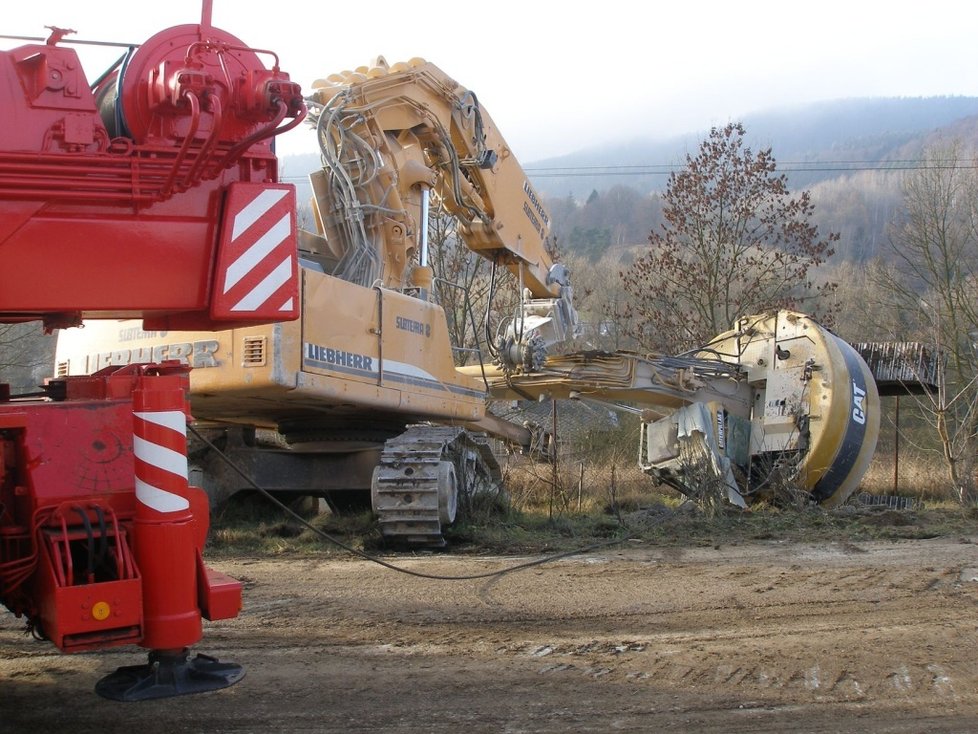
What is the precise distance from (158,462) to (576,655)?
2536 mm

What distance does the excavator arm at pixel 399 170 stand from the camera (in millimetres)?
9117

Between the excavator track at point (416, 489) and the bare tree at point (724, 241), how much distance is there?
12156 mm

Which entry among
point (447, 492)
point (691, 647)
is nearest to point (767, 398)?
point (447, 492)

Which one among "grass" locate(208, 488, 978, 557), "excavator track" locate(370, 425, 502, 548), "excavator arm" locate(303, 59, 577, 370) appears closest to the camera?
"excavator track" locate(370, 425, 502, 548)

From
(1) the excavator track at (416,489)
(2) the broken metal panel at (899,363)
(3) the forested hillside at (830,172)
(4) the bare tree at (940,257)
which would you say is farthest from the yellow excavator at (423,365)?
(3) the forested hillside at (830,172)

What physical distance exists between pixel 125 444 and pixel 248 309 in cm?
77

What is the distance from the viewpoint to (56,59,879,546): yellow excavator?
8086 millimetres

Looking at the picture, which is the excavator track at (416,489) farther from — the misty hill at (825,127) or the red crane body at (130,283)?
the misty hill at (825,127)

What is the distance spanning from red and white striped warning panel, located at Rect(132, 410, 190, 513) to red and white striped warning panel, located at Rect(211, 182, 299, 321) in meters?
0.54

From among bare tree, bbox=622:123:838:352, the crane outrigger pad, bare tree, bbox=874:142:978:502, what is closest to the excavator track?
the crane outrigger pad

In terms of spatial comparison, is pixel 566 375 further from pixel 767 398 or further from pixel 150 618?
pixel 150 618

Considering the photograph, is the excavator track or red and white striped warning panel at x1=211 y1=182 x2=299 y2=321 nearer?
red and white striped warning panel at x1=211 y1=182 x2=299 y2=321

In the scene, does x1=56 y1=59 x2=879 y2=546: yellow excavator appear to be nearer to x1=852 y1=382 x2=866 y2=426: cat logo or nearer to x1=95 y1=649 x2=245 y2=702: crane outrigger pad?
x1=852 y1=382 x2=866 y2=426: cat logo

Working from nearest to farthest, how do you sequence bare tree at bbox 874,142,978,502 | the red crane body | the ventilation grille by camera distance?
the red crane body → the ventilation grille → bare tree at bbox 874,142,978,502
